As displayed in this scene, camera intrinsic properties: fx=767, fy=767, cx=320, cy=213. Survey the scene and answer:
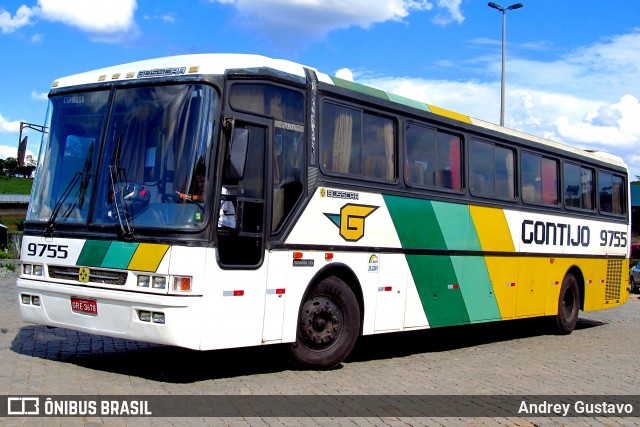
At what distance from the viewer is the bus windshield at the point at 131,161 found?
7902mm

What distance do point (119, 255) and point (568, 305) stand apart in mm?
10561

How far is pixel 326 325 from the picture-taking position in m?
9.34

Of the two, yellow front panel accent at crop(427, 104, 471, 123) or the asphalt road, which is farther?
yellow front panel accent at crop(427, 104, 471, 123)

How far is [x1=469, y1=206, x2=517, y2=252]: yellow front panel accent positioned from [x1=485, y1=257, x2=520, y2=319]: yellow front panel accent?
21 centimetres

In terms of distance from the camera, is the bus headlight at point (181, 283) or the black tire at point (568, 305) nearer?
the bus headlight at point (181, 283)

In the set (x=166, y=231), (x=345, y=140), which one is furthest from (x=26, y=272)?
(x=345, y=140)

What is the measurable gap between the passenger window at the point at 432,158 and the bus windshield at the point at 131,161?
3.76 m

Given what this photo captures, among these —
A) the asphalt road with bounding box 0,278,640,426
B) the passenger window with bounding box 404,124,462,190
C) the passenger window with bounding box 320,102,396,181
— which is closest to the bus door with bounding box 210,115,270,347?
the asphalt road with bounding box 0,278,640,426

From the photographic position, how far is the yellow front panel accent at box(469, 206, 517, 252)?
488 inches

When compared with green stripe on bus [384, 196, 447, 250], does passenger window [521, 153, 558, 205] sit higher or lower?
higher

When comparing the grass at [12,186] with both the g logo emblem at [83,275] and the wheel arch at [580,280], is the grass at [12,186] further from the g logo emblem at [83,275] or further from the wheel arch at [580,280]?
the g logo emblem at [83,275]

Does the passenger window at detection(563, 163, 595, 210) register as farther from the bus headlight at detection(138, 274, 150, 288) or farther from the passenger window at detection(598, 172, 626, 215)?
the bus headlight at detection(138, 274, 150, 288)

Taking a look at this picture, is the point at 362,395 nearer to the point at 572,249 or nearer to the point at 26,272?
the point at 26,272

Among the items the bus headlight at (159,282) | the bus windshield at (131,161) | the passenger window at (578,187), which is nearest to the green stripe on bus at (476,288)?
the passenger window at (578,187)
